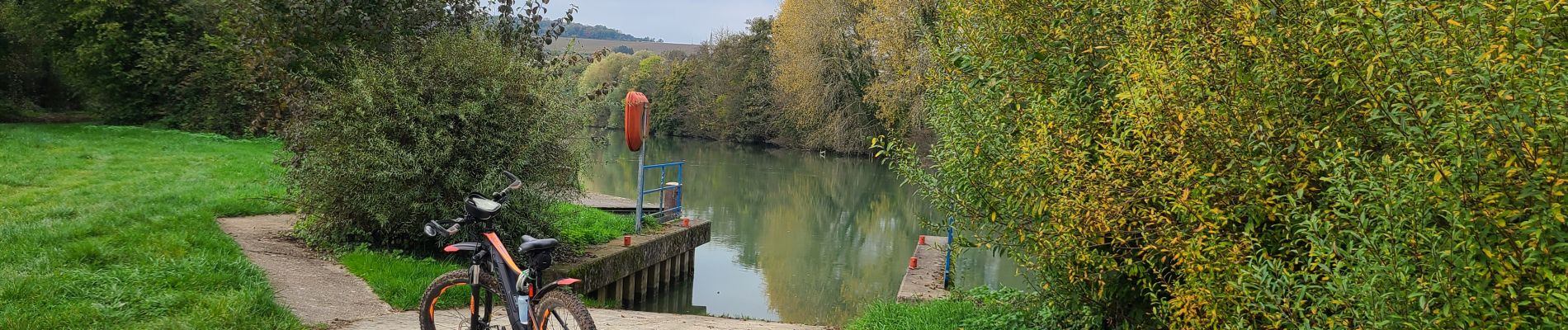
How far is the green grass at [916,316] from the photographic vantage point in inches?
320

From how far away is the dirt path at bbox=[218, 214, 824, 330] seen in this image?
23.5 ft

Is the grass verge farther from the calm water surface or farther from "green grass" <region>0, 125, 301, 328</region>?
"green grass" <region>0, 125, 301, 328</region>

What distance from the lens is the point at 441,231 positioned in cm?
505

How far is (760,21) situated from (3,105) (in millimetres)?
34226

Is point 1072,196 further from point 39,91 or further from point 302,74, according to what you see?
point 39,91

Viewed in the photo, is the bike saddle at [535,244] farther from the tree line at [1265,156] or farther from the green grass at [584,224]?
the green grass at [584,224]

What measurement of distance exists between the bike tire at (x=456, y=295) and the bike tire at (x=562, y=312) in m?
0.44

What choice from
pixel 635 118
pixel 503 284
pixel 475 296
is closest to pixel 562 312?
pixel 503 284

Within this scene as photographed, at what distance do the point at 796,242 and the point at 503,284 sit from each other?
1520 cm

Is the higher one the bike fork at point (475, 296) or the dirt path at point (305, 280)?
the bike fork at point (475, 296)

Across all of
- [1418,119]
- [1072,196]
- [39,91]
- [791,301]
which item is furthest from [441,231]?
[39,91]

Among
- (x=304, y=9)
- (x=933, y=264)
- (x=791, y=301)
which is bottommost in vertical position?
(x=791, y=301)

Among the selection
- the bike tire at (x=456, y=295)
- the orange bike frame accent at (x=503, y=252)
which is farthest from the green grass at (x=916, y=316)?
the orange bike frame accent at (x=503, y=252)

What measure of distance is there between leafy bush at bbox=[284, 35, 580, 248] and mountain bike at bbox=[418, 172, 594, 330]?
4260mm
